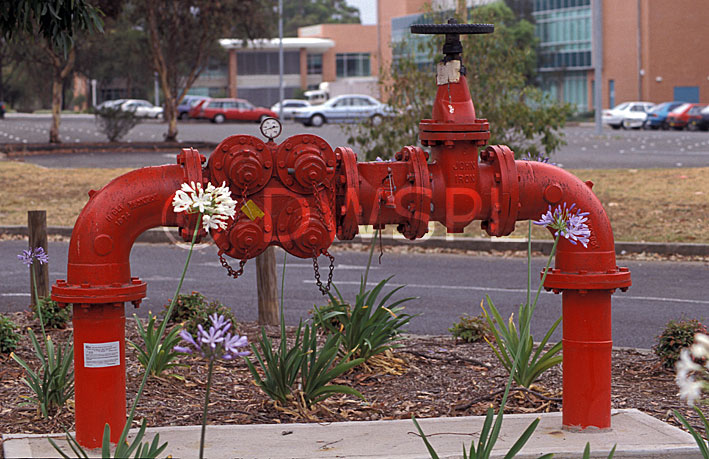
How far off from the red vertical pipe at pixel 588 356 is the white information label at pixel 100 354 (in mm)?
1987

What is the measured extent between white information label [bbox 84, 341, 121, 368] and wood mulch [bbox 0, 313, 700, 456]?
0.62 metres

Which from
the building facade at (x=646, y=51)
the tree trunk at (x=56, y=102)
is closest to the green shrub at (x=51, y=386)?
the tree trunk at (x=56, y=102)

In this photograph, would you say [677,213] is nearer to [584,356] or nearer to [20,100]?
[584,356]

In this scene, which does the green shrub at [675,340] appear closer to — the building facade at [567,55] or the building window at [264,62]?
the building facade at [567,55]

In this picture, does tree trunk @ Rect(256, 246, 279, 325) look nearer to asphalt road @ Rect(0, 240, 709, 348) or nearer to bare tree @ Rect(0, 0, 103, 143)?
asphalt road @ Rect(0, 240, 709, 348)

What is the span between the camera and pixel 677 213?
47.4ft

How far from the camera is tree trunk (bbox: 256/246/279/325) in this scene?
7262 millimetres

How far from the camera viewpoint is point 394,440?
4.47 meters

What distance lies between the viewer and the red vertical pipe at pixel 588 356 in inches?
179

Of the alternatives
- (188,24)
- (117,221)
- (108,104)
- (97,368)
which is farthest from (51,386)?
(108,104)

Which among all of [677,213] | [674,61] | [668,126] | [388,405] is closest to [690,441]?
[388,405]

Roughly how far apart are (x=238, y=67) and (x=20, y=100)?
18.8m

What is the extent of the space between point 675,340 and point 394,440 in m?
2.29

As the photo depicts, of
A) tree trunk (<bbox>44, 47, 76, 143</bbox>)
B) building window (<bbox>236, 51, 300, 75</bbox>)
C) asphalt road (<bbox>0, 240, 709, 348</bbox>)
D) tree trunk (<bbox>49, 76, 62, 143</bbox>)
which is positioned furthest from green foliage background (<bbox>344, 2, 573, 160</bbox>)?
building window (<bbox>236, 51, 300, 75</bbox>)
